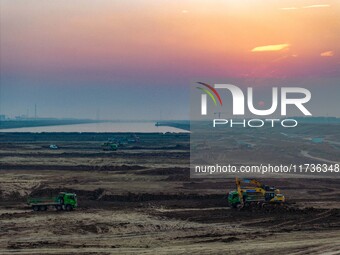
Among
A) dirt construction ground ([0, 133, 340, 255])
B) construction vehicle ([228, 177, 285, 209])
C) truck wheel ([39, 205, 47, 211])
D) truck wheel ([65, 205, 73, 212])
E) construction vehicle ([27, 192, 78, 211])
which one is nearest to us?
dirt construction ground ([0, 133, 340, 255])

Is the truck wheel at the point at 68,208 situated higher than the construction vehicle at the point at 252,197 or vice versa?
the construction vehicle at the point at 252,197

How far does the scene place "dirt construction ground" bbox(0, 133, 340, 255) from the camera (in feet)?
119

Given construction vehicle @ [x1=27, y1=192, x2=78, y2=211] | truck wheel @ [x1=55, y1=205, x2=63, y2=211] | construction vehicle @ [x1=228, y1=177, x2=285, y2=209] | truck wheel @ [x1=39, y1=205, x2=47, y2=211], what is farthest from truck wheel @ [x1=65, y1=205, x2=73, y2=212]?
construction vehicle @ [x1=228, y1=177, x2=285, y2=209]

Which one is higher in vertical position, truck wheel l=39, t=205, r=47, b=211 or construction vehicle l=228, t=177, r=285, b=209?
construction vehicle l=228, t=177, r=285, b=209

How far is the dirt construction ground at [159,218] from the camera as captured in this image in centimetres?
3631

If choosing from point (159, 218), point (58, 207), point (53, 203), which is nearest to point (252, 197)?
point (159, 218)

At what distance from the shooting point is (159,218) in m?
46.2

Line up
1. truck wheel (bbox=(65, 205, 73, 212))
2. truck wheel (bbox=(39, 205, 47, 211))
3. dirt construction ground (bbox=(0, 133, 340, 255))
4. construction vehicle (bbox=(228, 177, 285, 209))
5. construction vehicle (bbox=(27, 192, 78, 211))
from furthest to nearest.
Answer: construction vehicle (bbox=(228, 177, 285, 209)) < truck wheel (bbox=(65, 205, 73, 212)) < truck wheel (bbox=(39, 205, 47, 211)) < construction vehicle (bbox=(27, 192, 78, 211)) < dirt construction ground (bbox=(0, 133, 340, 255))

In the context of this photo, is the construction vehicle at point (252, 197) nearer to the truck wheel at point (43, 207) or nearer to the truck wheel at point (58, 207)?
the truck wheel at point (58, 207)

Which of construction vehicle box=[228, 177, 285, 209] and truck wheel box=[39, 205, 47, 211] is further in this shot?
construction vehicle box=[228, 177, 285, 209]

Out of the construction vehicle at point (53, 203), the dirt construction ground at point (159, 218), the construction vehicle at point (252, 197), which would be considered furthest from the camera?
the construction vehicle at point (252, 197)

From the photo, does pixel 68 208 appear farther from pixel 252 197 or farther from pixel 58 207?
pixel 252 197

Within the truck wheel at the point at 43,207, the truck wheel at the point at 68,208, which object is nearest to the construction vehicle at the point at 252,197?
the truck wheel at the point at 68,208

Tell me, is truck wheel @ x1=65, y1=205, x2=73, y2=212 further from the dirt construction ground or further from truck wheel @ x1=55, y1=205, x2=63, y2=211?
the dirt construction ground
